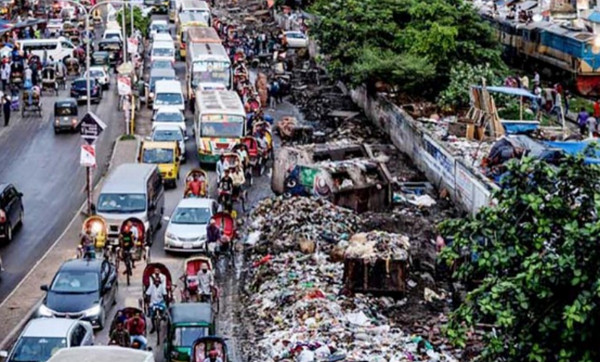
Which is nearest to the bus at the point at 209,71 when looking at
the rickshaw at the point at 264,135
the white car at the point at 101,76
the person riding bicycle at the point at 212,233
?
the white car at the point at 101,76

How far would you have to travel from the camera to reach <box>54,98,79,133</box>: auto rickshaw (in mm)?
54812

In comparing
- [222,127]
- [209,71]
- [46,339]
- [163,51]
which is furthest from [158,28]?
[46,339]

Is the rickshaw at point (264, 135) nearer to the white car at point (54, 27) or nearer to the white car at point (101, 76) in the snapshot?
the white car at point (101, 76)

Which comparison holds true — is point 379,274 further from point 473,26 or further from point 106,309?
point 473,26

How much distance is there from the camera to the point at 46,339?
2386 cm

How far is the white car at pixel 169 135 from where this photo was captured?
4766cm

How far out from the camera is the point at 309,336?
1041 inches

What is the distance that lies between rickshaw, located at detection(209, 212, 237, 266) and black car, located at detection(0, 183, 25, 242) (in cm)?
602

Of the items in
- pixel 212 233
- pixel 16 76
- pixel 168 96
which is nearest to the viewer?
pixel 212 233

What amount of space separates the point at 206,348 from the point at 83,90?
40.3 metres

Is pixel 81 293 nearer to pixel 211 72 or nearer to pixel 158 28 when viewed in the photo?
pixel 211 72

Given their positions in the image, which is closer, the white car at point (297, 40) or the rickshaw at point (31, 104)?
the rickshaw at point (31, 104)

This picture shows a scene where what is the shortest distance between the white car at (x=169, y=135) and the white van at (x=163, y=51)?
22.7 m

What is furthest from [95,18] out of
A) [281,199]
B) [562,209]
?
[562,209]
